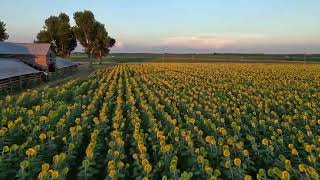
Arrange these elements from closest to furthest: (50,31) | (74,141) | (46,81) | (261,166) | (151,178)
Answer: (151,178) < (261,166) < (74,141) < (46,81) < (50,31)

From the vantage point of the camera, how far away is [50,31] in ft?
259

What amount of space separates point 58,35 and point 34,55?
3252cm

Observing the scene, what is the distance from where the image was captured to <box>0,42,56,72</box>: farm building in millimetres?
44734

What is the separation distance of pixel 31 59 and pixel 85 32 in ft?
119

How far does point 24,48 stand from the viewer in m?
47.4

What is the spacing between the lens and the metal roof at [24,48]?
140ft

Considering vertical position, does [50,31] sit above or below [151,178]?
above

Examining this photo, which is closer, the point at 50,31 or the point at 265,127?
the point at 265,127

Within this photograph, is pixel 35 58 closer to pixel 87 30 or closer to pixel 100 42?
pixel 87 30

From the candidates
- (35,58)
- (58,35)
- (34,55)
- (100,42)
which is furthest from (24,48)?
(100,42)

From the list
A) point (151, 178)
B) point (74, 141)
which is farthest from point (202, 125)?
point (151, 178)

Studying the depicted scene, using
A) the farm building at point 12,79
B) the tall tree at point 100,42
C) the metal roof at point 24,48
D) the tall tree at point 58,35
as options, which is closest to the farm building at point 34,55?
the metal roof at point 24,48

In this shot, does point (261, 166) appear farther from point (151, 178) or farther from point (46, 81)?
point (46, 81)

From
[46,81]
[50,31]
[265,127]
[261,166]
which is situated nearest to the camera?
[261,166]
